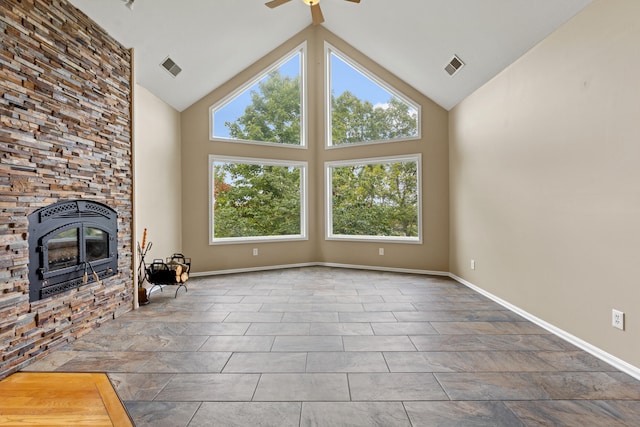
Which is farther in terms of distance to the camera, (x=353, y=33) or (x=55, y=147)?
(x=353, y=33)

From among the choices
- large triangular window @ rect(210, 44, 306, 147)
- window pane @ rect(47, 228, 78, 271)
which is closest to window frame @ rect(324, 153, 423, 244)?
large triangular window @ rect(210, 44, 306, 147)

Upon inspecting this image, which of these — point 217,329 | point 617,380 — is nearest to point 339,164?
point 217,329

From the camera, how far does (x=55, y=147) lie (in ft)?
9.12

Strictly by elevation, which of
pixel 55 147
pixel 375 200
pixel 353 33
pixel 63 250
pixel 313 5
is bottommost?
pixel 63 250

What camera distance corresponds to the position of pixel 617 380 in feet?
7.22

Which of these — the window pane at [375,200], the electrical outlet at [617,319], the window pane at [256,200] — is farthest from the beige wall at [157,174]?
the electrical outlet at [617,319]

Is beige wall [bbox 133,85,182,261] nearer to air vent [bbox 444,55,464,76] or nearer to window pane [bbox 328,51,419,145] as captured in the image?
window pane [bbox 328,51,419,145]

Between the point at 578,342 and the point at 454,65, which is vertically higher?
the point at 454,65

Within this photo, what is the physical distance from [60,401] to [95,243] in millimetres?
1668

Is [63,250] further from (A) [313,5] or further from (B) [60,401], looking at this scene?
(A) [313,5]

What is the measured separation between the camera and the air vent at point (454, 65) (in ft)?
14.1

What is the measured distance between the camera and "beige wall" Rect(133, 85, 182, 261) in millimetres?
4320

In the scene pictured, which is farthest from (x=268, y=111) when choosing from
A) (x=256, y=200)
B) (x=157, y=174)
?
(x=157, y=174)

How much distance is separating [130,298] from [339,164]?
13.1 ft
